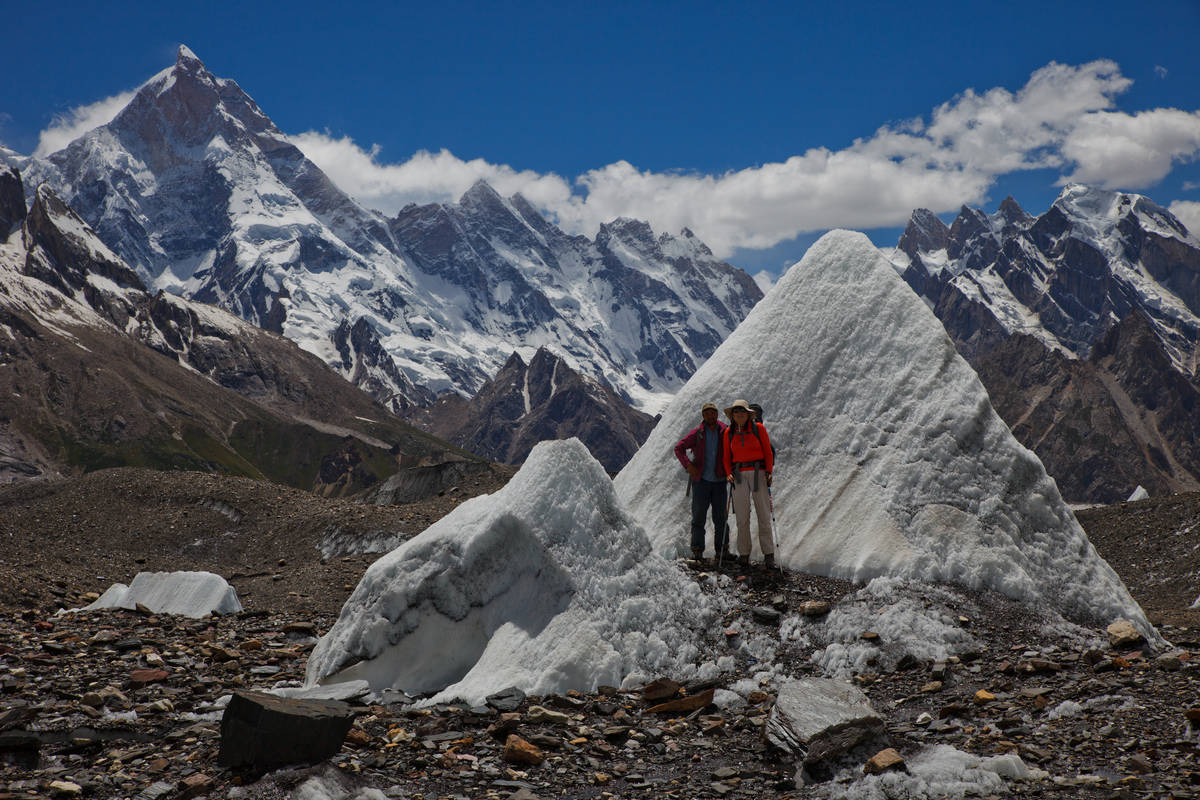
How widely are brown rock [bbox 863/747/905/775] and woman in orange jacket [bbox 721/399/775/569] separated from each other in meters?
6.06

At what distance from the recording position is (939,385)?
52.9 feet

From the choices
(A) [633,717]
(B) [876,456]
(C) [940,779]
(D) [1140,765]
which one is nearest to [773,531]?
(B) [876,456]

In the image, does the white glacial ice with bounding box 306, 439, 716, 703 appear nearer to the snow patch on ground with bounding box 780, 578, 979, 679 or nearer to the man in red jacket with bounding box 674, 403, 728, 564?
the man in red jacket with bounding box 674, 403, 728, 564

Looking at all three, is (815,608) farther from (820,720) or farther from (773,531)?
(820,720)

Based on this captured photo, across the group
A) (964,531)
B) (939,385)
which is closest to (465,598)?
(964,531)

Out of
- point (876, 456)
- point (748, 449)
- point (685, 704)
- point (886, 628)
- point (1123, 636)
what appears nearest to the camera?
point (685, 704)

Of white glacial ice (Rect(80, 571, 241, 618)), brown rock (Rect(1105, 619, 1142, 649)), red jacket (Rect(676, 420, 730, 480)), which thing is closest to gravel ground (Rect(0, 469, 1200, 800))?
brown rock (Rect(1105, 619, 1142, 649))

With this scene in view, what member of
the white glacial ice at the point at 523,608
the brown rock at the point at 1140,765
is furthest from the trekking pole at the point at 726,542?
the brown rock at the point at 1140,765

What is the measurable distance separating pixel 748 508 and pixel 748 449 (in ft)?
3.33

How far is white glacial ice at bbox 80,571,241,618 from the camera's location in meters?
20.3

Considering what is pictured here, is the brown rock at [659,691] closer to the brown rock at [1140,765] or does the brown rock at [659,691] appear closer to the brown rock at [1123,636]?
the brown rock at [1140,765]

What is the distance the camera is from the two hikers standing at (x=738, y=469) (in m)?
15.1

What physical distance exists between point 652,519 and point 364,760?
27.2ft

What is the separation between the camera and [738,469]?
1519 cm
